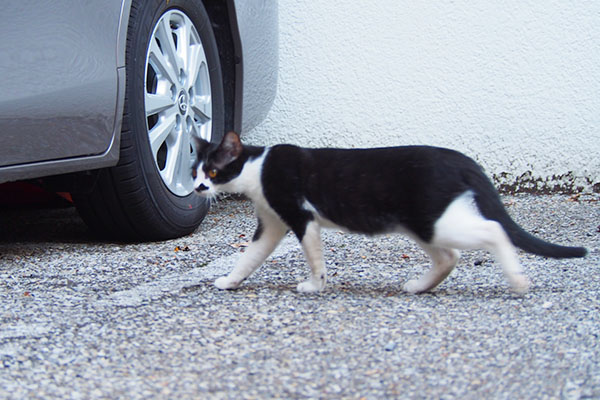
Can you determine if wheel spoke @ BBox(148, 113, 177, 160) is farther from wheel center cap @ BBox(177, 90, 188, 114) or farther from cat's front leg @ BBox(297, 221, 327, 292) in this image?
cat's front leg @ BBox(297, 221, 327, 292)

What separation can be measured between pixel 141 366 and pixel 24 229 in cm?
232

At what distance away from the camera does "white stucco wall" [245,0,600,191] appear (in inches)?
176

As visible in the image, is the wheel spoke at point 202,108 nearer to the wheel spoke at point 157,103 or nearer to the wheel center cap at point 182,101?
the wheel center cap at point 182,101

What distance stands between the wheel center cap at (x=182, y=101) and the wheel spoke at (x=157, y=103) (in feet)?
0.17

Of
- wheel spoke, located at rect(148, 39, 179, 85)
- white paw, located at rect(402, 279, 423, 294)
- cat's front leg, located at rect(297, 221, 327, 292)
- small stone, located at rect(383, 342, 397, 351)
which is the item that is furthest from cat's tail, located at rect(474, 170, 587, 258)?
wheel spoke, located at rect(148, 39, 179, 85)

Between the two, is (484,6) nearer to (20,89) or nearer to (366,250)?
(366,250)

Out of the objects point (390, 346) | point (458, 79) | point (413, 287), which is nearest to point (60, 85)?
point (413, 287)

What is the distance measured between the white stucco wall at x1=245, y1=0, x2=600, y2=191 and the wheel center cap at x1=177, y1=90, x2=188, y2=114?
1.52 metres

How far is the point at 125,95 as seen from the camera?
9.09 ft

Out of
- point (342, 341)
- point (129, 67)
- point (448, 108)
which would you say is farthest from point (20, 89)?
point (448, 108)

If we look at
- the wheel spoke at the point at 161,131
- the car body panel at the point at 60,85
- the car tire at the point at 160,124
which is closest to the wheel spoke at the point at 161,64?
the car tire at the point at 160,124

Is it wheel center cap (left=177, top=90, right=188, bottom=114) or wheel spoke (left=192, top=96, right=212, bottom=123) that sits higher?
wheel center cap (left=177, top=90, right=188, bottom=114)

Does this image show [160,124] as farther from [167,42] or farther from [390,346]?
[390,346]

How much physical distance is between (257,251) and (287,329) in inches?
22.0
